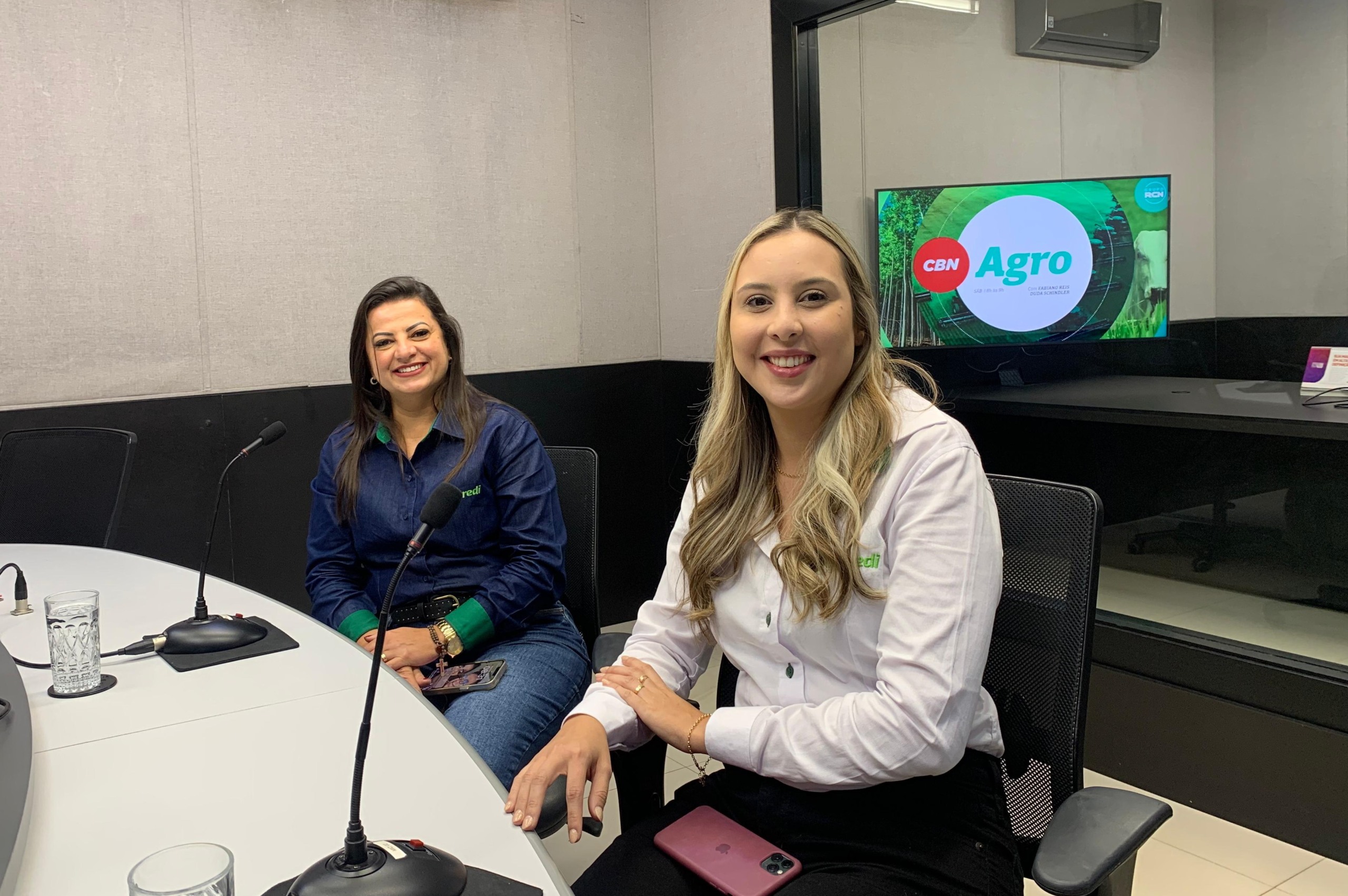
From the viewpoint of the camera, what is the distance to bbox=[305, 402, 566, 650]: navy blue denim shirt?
84.6 inches

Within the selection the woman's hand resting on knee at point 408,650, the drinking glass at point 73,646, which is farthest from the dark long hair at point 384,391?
the drinking glass at point 73,646

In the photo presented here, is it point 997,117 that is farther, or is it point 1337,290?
point 997,117

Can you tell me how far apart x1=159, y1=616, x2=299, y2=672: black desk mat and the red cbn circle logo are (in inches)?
90.6

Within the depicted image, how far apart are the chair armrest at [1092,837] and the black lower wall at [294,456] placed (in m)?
2.63

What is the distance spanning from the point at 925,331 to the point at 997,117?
0.75 m

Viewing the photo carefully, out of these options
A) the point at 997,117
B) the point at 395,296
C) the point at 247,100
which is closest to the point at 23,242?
the point at 247,100

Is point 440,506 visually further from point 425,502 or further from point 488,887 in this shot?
point 425,502

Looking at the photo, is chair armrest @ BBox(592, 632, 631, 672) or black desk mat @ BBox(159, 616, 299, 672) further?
chair armrest @ BBox(592, 632, 631, 672)

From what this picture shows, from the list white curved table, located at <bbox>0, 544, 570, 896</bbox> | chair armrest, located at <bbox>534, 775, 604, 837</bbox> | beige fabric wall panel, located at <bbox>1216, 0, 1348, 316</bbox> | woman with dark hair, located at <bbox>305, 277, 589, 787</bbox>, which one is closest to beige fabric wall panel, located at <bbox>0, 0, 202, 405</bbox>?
woman with dark hair, located at <bbox>305, 277, 589, 787</bbox>

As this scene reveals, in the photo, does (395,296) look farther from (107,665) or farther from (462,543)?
(107,665)

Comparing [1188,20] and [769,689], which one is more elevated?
[1188,20]

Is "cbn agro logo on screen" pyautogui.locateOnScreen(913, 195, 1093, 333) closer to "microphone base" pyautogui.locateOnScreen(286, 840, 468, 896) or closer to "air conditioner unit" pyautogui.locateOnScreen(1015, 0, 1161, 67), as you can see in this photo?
"air conditioner unit" pyautogui.locateOnScreen(1015, 0, 1161, 67)

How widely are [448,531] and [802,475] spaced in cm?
95

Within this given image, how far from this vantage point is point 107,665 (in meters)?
1.65
